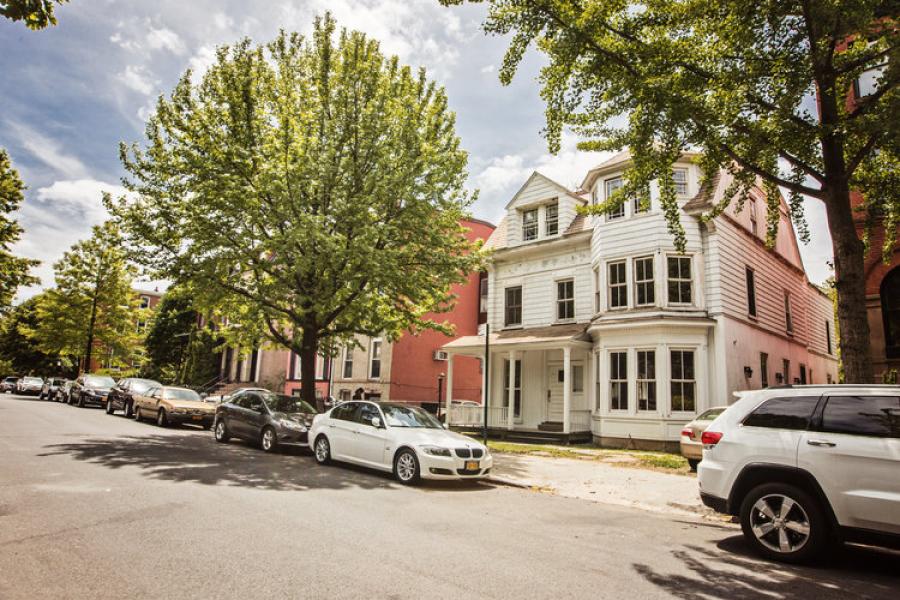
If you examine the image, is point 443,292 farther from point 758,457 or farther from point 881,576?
point 881,576

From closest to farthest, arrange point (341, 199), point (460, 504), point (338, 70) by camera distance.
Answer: point (460, 504) → point (341, 199) → point (338, 70)

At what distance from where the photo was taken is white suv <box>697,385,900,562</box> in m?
4.95

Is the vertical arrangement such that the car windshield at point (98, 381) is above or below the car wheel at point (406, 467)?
Answer: above

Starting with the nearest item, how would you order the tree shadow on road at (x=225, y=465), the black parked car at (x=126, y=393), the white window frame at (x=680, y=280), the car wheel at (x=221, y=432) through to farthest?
the tree shadow on road at (x=225, y=465)
the car wheel at (x=221, y=432)
the white window frame at (x=680, y=280)
the black parked car at (x=126, y=393)

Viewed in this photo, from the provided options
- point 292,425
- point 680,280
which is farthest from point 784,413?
point 680,280

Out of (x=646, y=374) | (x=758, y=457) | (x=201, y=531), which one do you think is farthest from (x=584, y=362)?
(x=201, y=531)

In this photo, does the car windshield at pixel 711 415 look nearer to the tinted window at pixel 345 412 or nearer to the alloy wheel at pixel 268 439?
the tinted window at pixel 345 412

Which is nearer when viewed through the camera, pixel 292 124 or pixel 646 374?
pixel 292 124

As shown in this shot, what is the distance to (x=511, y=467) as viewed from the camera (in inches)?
479

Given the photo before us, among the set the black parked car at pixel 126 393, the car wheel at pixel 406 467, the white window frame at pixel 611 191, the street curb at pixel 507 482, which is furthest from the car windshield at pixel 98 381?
the white window frame at pixel 611 191

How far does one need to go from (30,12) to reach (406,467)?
26.9 ft

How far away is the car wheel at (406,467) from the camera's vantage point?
948 centimetres

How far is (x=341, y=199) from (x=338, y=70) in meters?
4.27

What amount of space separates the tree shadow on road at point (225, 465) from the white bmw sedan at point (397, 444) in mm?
283
